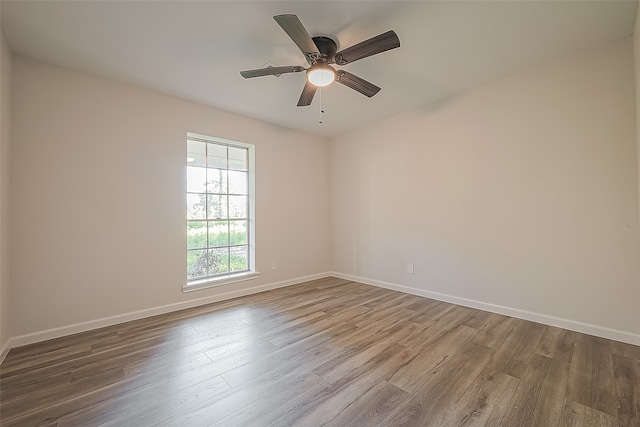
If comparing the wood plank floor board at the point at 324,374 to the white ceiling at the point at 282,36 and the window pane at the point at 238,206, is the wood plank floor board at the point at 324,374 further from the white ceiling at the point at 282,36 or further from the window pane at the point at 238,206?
the white ceiling at the point at 282,36

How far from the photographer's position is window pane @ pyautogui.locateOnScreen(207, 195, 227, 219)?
3600 millimetres

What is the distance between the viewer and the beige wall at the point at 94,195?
7.72 feet

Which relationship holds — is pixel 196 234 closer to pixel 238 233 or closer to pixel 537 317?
pixel 238 233

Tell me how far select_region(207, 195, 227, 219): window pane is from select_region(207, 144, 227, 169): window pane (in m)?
0.44

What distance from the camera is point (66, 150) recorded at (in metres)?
2.52

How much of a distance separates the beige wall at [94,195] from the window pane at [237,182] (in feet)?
1.75

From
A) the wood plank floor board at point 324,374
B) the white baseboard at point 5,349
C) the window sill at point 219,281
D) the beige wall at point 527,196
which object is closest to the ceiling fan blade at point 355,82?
the beige wall at point 527,196

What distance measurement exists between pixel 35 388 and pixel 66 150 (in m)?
2.02

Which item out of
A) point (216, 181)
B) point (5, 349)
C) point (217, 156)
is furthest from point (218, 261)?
point (5, 349)

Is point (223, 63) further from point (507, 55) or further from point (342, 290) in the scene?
point (342, 290)

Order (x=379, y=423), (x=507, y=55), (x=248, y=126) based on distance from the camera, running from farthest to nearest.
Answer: (x=248, y=126) < (x=507, y=55) < (x=379, y=423)

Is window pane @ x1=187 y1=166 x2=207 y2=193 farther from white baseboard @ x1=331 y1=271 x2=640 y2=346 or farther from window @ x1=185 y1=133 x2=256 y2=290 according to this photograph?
white baseboard @ x1=331 y1=271 x2=640 y2=346

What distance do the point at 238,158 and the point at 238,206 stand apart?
721 mm

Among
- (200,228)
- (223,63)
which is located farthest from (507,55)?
(200,228)
